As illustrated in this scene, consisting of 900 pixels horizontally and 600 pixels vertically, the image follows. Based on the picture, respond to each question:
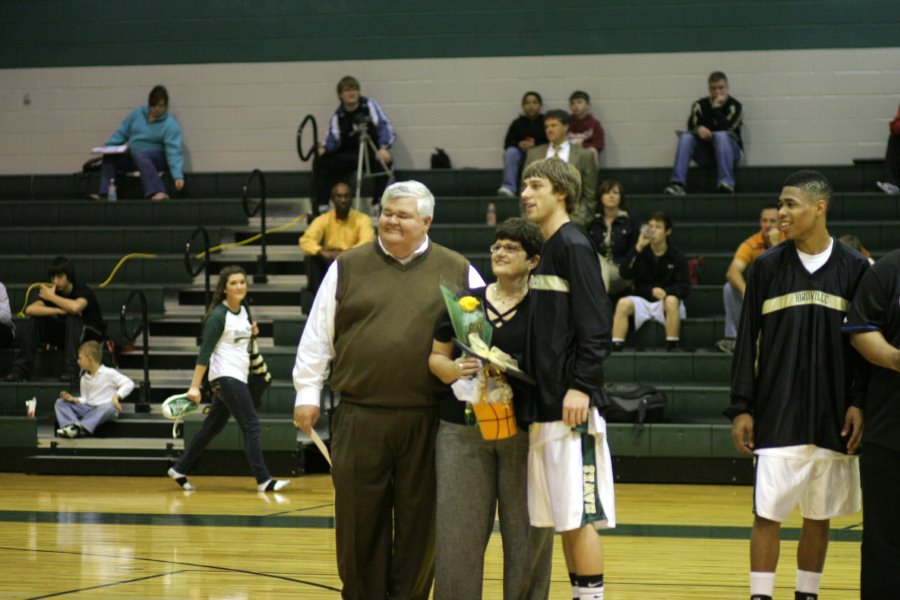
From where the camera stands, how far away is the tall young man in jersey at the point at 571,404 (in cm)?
378

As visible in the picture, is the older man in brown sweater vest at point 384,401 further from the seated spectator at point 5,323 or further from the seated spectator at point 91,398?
the seated spectator at point 5,323

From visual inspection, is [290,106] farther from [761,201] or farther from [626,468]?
[626,468]

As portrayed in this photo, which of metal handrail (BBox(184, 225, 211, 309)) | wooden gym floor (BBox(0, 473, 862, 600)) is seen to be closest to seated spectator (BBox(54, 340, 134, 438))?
wooden gym floor (BBox(0, 473, 862, 600))

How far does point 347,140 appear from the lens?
12148mm

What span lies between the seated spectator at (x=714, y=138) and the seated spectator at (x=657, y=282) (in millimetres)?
2081

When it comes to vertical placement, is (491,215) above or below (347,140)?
below

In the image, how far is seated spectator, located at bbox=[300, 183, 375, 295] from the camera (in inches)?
412

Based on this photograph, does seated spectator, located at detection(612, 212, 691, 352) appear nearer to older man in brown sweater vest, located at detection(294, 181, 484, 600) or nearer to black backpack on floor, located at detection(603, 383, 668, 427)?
black backpack on floor, located at detection(603, 383, 668, 427)

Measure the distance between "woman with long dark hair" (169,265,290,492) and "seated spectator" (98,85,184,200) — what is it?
193 inches

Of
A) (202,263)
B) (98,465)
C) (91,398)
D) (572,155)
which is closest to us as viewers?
(98,465)

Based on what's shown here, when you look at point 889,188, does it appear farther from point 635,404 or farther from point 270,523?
point 270,523

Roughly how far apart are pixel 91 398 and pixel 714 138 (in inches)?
240

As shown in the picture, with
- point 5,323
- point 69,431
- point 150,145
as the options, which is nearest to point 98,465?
point 69,431

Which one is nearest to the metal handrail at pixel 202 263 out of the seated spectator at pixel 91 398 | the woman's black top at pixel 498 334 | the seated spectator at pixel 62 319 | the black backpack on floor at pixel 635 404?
the seated spectator at pixel 62 319
